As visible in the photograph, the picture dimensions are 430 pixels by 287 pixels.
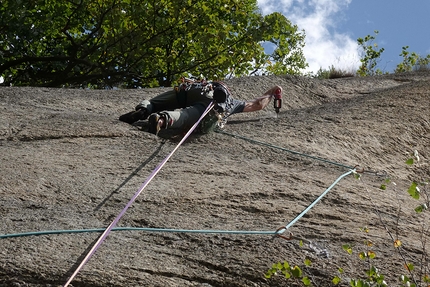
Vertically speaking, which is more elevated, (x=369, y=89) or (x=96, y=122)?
(x=369, y=89)

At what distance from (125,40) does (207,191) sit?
353 inches

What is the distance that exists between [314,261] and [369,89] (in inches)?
250

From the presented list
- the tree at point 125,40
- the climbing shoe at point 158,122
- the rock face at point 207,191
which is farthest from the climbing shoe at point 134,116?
the tree at point 125,40

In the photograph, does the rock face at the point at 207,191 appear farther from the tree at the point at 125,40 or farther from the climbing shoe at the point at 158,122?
the tree at the point at 125,40

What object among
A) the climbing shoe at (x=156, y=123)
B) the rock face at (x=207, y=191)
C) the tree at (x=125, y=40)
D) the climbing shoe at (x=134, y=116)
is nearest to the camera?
the rock face at (x=207, y=191)

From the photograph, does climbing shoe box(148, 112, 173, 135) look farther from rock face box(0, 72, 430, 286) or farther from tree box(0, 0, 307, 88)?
tree box(0, 0, 307, 88)

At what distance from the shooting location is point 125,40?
13656 millimetres

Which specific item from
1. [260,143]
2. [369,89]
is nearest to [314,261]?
[260,143]

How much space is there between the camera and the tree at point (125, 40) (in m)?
13.1

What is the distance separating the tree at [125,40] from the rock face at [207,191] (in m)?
5.25

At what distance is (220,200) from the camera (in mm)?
5055

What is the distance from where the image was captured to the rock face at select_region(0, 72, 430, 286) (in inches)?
158

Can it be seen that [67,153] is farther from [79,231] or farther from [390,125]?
[390,125]

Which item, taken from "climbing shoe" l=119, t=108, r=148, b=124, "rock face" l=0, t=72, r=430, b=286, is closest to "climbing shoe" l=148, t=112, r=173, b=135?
"rock face" l=0, t=72, r=430, b=286
